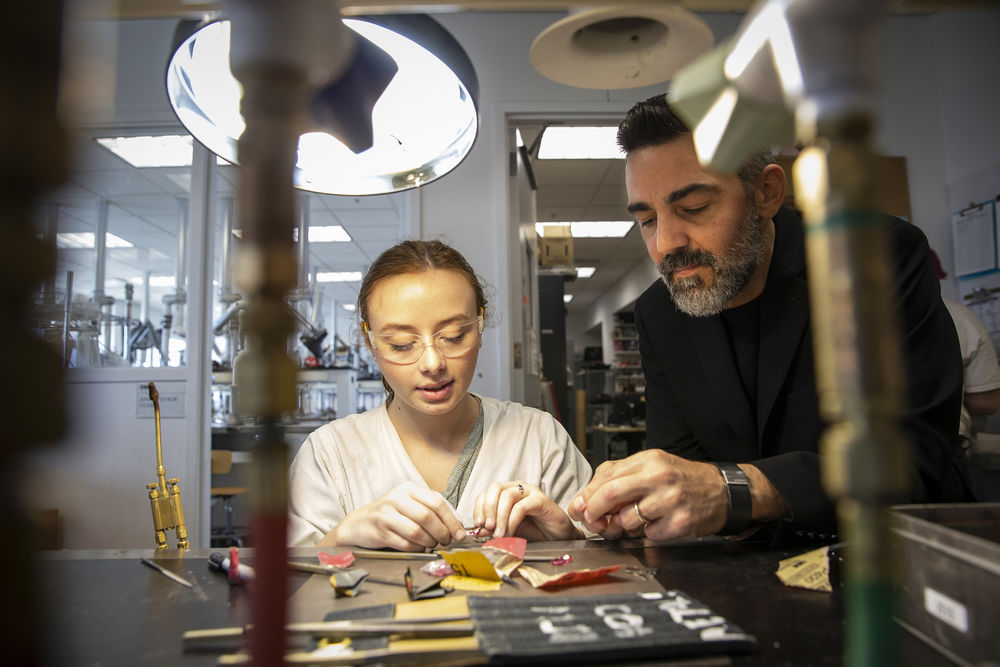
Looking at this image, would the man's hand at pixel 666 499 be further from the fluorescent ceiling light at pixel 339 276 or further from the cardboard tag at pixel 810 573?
the fluorescent ceiling light at pixel 339 276

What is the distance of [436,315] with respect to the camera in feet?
4.92

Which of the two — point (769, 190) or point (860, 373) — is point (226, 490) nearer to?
point (769, 190)

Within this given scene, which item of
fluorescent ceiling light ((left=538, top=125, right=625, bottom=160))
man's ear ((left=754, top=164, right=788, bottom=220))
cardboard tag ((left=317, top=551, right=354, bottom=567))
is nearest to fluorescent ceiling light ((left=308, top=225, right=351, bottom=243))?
fluorescent ceiling light ((left=538, top=125, right=625, bottom=160))

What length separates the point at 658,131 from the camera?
1.37 meters

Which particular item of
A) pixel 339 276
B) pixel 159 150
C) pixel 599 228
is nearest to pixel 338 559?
pixel 159 150

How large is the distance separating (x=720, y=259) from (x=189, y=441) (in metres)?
3.02

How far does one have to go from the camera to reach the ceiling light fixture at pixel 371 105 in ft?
1.88

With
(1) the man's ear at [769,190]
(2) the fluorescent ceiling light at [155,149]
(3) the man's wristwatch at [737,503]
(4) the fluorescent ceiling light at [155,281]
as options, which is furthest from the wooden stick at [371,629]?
(4) the fluorescent ceiling light at [155,281]

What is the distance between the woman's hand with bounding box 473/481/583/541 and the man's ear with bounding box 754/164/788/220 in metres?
0.93

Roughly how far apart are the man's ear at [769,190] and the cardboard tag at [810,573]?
98cm

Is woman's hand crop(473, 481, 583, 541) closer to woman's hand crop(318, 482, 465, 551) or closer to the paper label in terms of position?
woman's hand crop(318, 482, 465, 551)

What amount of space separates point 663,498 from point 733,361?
72 centimetres

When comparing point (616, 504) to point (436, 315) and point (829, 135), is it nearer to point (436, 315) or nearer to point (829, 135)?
point (436, 315)

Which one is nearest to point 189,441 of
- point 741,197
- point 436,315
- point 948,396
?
point 436,315
